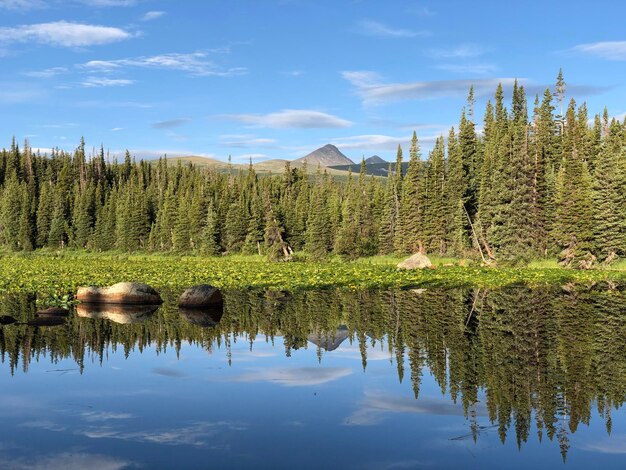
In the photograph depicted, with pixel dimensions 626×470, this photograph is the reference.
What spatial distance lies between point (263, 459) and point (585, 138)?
93.0 m

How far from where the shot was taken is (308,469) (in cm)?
1012

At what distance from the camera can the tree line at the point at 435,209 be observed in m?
62.3

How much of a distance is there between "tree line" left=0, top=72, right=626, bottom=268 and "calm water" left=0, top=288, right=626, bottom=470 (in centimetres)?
3774

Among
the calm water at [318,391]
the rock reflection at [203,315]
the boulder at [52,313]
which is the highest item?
the boulder at [52,313]

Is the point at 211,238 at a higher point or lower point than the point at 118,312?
higher

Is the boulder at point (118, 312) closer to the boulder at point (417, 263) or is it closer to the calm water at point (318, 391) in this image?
the calm water at point (318, 391)

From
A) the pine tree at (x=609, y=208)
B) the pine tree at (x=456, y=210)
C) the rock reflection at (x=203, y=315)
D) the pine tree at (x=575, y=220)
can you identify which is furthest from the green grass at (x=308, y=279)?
the pine tree at (x=456, y=210)

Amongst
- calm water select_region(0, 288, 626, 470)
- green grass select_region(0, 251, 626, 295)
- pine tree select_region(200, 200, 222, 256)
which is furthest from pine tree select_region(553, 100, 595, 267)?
pine tree select_region(200, 200, 222, 256)

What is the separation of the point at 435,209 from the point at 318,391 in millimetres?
67758

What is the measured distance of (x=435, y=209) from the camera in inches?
3189

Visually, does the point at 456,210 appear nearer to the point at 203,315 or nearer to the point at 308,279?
the point at 308,279

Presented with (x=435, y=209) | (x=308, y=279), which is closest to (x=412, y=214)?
(x=435, y=209)

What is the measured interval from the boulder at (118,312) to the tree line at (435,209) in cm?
4256

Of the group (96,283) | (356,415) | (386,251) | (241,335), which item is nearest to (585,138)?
(386,251)
